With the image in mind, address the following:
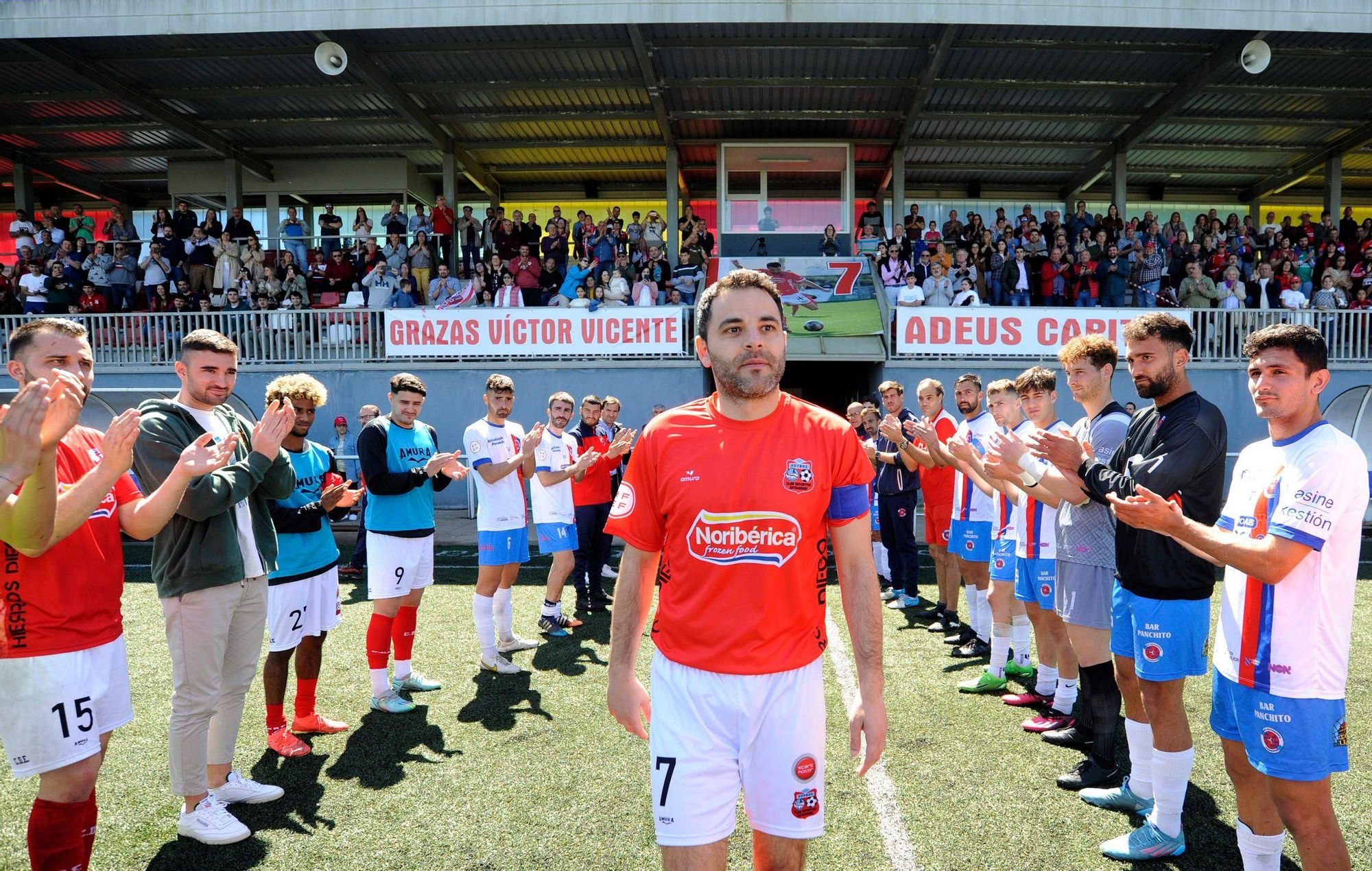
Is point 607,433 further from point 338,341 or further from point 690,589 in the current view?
point 338,341

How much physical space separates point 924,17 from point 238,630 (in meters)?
14.5

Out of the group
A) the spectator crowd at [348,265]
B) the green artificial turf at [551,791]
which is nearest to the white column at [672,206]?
the spectator crowd at [348,265]

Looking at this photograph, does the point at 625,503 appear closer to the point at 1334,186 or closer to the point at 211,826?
the point at 211,826

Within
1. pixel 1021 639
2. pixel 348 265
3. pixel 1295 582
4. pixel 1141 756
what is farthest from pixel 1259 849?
pixel 348 265

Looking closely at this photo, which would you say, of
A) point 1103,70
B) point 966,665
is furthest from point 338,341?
point 1103,70

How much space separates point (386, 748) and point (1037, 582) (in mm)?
4138

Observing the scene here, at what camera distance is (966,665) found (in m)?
6.47

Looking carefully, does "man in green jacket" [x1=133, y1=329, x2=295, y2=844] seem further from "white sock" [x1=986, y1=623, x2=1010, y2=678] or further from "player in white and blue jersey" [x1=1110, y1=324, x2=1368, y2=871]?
"white sock" [x1=986, y1=623, x2=1010, y2=678]

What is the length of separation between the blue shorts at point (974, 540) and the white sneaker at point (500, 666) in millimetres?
3700

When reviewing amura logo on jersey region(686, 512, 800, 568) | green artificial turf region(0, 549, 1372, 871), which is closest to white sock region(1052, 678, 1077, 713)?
green artificial turf region(0, 549, 1372, 871)

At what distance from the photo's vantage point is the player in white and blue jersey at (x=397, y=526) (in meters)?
5.55

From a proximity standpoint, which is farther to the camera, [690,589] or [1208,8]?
[1208,8]

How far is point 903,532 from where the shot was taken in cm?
848

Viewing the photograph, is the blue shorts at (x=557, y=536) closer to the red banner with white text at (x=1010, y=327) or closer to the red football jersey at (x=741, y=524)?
the red football jersey at (x=741, y=524)
